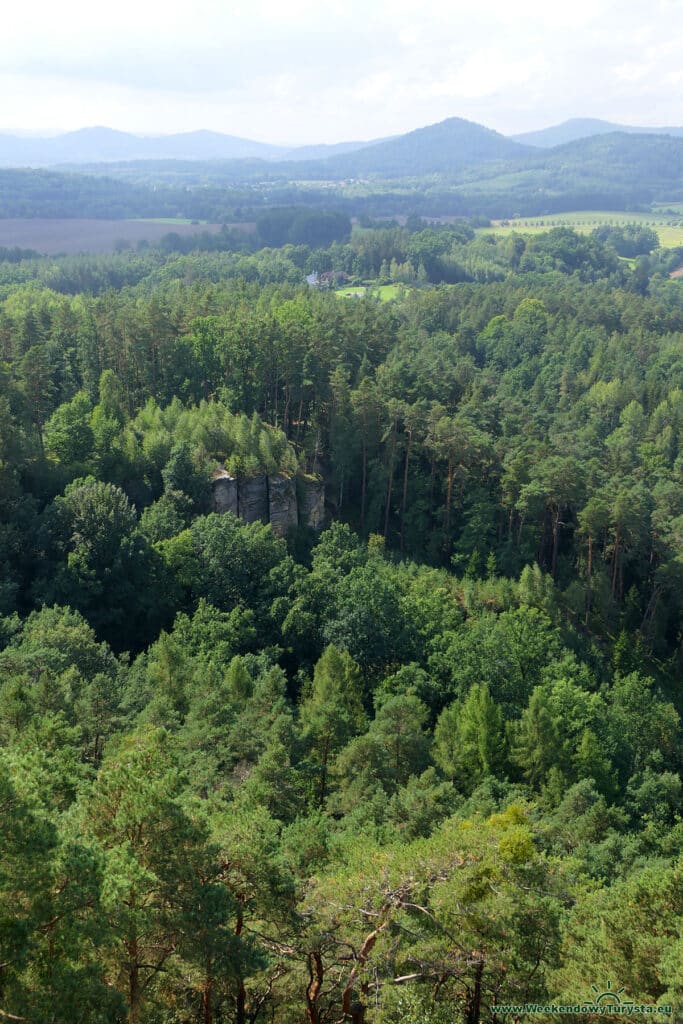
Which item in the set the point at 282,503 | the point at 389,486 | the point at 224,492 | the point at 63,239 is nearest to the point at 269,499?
the point at 282,503

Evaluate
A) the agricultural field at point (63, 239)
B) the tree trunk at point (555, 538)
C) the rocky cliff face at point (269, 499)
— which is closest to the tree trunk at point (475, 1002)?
the rocky cliff face at point (269, 499)

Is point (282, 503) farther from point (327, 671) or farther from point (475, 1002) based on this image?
point (475, 1002)

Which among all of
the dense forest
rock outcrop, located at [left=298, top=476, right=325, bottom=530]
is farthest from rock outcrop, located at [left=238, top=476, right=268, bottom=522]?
rock outcrop, located at [left=298, top=476, right=325, bottom=530]

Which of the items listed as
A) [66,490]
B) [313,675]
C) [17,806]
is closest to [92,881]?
[17,806]

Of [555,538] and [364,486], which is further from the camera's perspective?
[364,486]

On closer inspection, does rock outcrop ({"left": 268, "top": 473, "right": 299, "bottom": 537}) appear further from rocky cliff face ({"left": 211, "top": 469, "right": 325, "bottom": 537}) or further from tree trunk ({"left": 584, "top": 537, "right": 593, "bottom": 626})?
tree trunk ({"left": 584, "top": 537, "right": 593, "bottom": 626})

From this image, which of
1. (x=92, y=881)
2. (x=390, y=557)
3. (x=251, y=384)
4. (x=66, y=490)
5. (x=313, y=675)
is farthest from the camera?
(x=251, y=384)

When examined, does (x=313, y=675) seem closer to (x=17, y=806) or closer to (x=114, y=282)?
(x=17, y=806)
